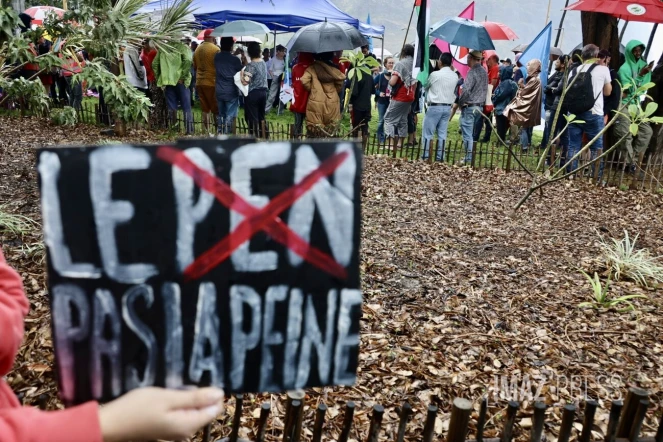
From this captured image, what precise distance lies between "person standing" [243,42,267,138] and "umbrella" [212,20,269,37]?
7.53 feet

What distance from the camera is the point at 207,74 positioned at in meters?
9.81

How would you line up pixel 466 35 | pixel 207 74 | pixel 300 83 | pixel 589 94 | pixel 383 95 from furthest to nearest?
pixel 383 95
pixel 207 74
pixel 466 35
pixel 300 83
pixel 589 94

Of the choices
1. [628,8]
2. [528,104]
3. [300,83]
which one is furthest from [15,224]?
[528,104]

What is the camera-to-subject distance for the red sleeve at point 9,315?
3.42 ft

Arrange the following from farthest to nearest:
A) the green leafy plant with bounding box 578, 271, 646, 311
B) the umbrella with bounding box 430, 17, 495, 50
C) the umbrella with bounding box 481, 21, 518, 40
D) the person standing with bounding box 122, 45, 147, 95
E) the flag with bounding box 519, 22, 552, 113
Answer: the umbrella with bounding box 481, 21, 518, 40, the flag with bounding box 519, 22, 552, 113, the person standing with bounding box 122, 45, 147, 95, the umbrella with bounding box 430, 17, 495, 50, the green leafy plant with bounding box 578, 271, 646, 311

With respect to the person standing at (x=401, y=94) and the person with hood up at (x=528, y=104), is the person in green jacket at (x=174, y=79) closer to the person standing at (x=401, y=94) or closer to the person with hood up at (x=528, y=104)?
the person standing at (x=401, y=94)

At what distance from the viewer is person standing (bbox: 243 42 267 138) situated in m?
9.28

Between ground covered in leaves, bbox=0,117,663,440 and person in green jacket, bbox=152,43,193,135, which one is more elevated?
person in green jacket, bbox=152,43,193,135

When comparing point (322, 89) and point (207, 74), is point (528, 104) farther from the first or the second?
point (207, 74)

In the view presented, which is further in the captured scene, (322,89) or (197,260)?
(322,89)

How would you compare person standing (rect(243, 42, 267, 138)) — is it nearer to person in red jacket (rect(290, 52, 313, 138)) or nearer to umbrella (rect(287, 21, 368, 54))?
person in red jacket (rect(290, 52, 313, 138))

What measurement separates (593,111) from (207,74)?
625 centimetres

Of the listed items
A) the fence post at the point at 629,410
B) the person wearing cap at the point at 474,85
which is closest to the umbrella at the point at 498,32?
the person wearing cap at the point at 474,85

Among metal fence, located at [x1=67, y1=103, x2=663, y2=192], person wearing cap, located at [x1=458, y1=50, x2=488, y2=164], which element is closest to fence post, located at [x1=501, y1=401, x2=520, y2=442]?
metal fence, located at [x1=67, y1=103, x2=663, y2=192]
